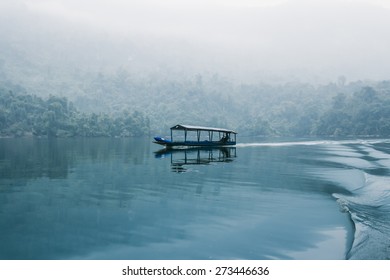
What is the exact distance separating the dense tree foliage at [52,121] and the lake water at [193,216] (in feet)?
372

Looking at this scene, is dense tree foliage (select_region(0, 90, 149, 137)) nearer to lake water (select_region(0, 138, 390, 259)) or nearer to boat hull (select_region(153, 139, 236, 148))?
boat hull (select_region(153, 139, 236, 148))

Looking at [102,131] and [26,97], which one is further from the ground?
[26,97]

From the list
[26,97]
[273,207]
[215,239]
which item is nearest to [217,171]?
[273,207]

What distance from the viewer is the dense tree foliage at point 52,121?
138m

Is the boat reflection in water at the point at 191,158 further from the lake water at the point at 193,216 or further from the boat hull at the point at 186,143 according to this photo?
the lake water at the point at 193,216

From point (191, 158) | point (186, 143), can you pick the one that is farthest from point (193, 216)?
point (186, 143)

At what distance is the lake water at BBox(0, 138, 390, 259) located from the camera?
14.5m

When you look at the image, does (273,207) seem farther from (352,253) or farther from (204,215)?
(352,253)

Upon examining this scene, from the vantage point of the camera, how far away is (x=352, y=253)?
46.6 feet

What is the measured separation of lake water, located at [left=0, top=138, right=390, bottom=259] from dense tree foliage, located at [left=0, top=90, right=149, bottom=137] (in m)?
113

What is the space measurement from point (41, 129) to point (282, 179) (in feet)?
417

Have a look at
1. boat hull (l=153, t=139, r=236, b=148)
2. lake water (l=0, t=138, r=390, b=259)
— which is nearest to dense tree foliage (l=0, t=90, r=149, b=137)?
boat hull (l=153, t=139, r=236, b=148)

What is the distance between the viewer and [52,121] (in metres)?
141
